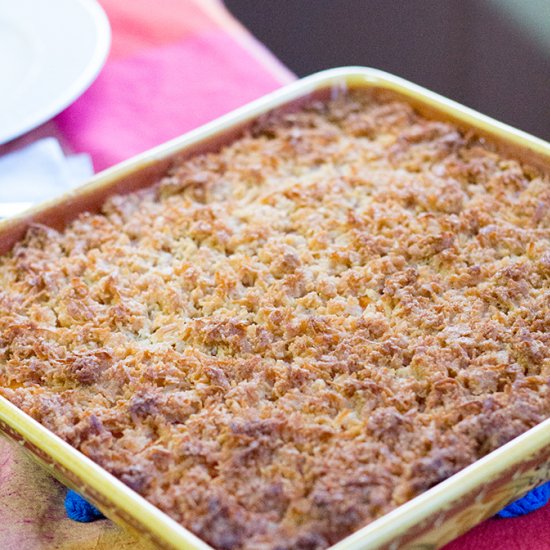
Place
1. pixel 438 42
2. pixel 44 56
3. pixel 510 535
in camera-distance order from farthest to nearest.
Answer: pixel 438 42
pixel 44 56
pixel 510 535

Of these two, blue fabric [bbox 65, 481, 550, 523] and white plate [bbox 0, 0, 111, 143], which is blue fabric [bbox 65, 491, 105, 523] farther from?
white plate [bbox 0, 0, 111, 143]

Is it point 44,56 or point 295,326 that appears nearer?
point 295,326

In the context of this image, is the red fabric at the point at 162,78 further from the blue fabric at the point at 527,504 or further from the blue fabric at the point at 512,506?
the blue fabric at the point at 527,504

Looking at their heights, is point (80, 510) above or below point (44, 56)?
below

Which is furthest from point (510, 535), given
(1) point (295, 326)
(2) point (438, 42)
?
(2) point (438, 42)

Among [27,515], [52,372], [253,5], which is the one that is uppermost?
[52,372]

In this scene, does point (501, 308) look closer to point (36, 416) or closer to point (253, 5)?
point (36, 416)

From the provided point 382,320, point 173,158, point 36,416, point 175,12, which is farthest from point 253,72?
point 36,416

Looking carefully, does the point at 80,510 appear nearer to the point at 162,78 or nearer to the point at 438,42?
the point at 162,78
